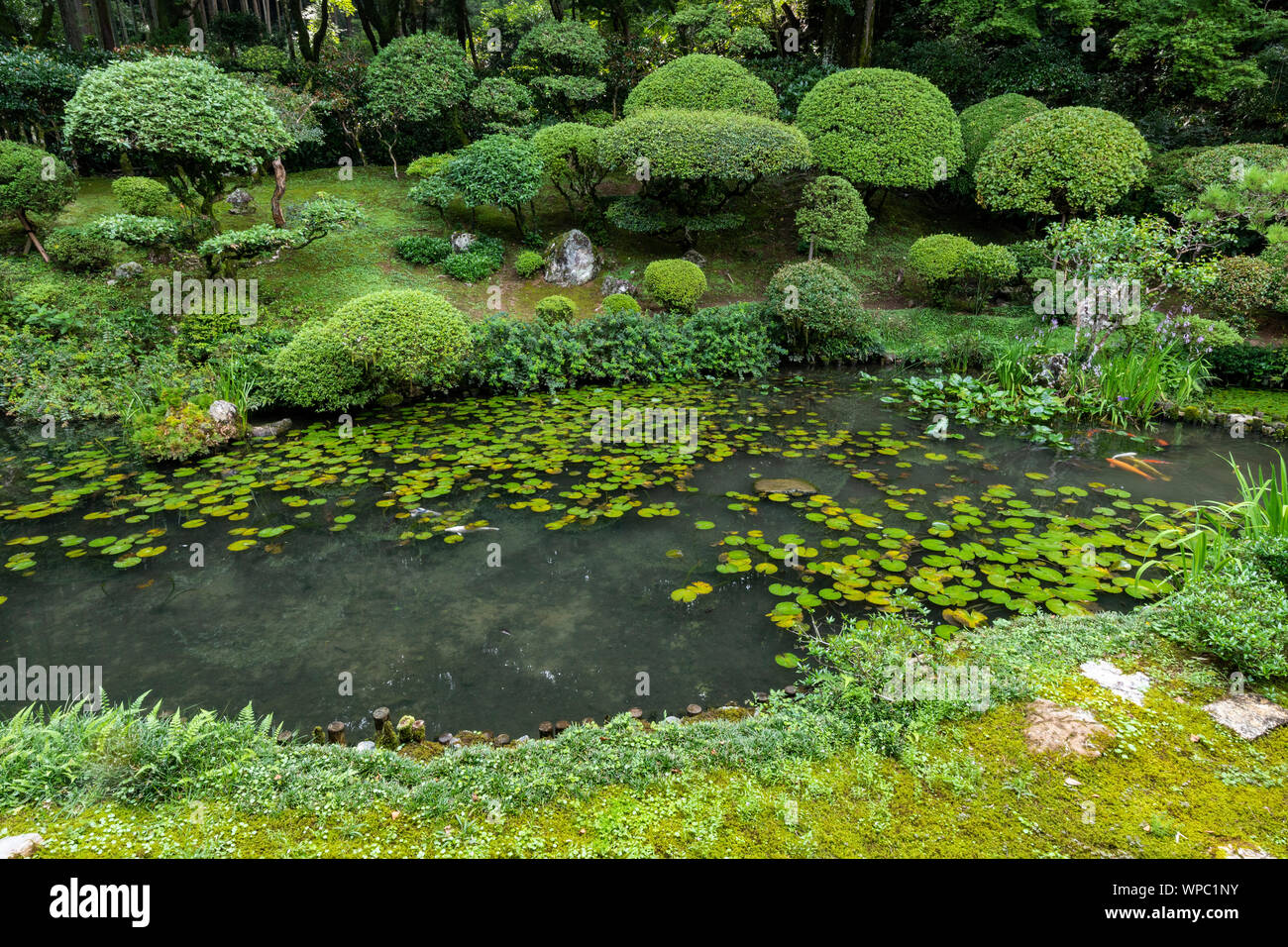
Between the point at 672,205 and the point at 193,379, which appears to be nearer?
the point at 193,379

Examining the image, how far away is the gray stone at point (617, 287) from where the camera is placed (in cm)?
1202

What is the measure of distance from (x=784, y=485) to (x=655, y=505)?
125 centimetres

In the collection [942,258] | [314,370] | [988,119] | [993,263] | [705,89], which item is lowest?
[314,370]

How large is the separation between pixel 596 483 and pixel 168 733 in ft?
13.6

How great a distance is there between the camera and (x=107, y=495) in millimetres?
6129

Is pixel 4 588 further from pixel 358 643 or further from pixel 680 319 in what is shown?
pixel 680 319

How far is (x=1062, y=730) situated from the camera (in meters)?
2.64

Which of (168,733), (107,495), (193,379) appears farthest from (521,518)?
(193,379)

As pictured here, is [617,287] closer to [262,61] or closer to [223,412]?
[223,412]

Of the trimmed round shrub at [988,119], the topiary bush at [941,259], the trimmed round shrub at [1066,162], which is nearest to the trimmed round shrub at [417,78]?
the topiary bush at [941,259]

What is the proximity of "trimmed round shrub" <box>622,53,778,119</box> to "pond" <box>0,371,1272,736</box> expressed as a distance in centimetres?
895

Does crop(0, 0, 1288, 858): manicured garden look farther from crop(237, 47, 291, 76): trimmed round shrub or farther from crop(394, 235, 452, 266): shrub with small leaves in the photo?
crop(237, 47, 291, 76): trimmed round shrub

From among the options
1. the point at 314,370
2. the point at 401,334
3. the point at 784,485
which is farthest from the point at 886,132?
the point at 314,370

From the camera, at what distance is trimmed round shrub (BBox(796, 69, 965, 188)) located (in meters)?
13.2
